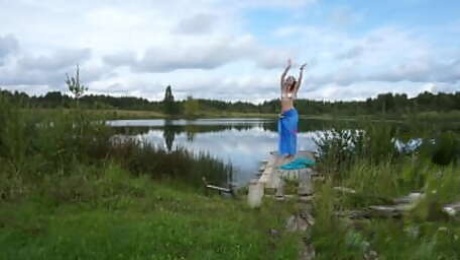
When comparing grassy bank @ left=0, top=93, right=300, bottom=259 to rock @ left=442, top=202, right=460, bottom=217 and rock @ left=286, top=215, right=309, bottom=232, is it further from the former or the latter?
rock @ left=442, top=202, right=460, bottom=217

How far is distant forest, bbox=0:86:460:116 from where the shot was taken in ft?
47.8

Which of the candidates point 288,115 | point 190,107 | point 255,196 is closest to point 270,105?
point 190,107

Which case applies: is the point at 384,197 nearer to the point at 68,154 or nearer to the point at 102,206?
the point at 102,206

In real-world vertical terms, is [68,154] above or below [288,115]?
below

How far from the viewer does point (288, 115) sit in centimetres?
1532

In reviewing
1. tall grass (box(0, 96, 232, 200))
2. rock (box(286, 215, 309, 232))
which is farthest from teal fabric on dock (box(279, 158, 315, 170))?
rock (box(286, 215, 309, 232))

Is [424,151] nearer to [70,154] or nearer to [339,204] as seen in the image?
[339,204]

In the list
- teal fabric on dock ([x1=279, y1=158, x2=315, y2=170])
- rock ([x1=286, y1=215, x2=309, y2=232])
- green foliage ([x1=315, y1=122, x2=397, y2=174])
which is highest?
green foliage ([x1=315, y1=122, x2=397, y2=174])

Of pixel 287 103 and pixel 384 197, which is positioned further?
pixel 287 103

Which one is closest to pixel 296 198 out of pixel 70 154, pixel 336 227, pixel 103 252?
pixel 336 227

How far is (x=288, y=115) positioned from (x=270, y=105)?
67.1 metres

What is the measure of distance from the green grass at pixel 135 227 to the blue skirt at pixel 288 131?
4608 millimetres

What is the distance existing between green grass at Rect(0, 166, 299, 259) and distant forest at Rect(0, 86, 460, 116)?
3639 millimetres

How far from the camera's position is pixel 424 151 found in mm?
14695
